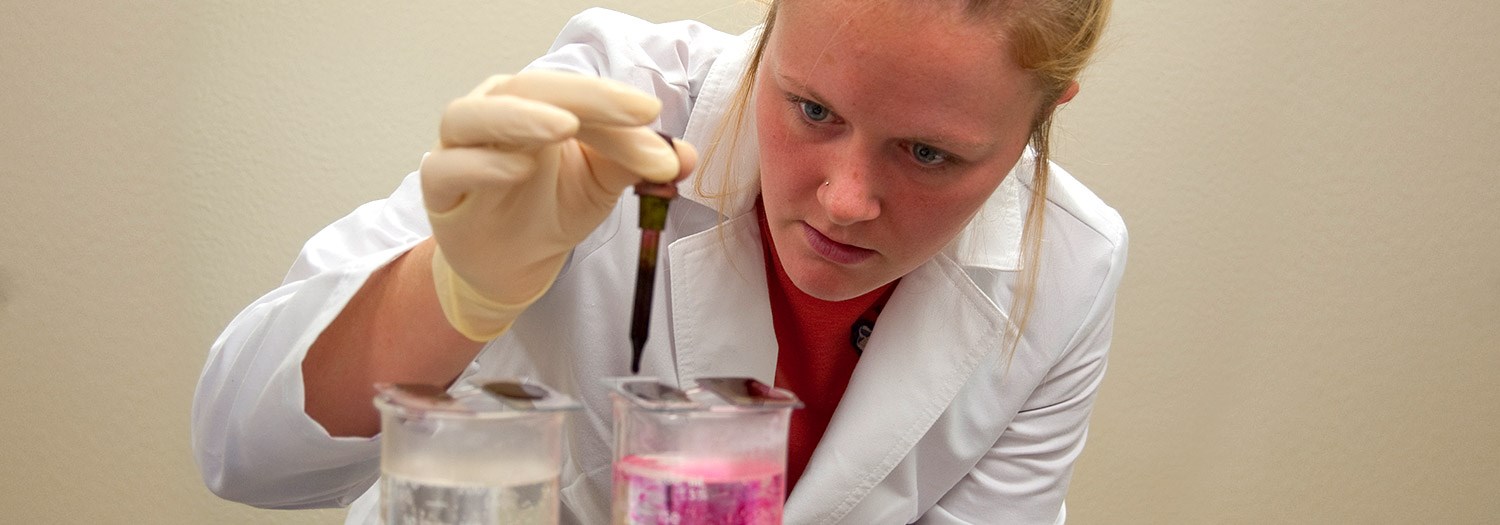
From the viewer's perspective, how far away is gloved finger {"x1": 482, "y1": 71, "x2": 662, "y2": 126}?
661mm

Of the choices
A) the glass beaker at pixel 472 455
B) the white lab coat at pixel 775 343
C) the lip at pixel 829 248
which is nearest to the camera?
the glass beaker at pixel 472 455

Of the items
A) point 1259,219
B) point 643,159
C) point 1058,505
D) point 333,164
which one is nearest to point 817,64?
point 643,159

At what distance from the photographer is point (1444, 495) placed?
219 centimetres

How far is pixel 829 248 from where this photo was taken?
968 millimetres

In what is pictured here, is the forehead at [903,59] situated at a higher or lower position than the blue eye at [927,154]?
higher

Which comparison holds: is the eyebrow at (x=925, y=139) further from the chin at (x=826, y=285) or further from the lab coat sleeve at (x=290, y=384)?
the lab coat sleeve at (x=290, y=384)

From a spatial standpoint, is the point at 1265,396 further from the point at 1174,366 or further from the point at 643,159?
the point at 643,159

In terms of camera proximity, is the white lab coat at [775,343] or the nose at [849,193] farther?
the white lab coat at [775,343]

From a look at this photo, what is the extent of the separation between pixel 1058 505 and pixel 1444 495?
4.18 ft

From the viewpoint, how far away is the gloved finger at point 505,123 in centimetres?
64

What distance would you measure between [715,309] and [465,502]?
545 mm

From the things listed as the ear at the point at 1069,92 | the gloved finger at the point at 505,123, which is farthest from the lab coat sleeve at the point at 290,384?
the ear at the point at 1069,92

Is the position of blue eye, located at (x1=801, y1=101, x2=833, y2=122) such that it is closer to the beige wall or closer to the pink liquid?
the pink liquid

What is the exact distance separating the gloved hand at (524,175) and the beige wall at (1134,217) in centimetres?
100
